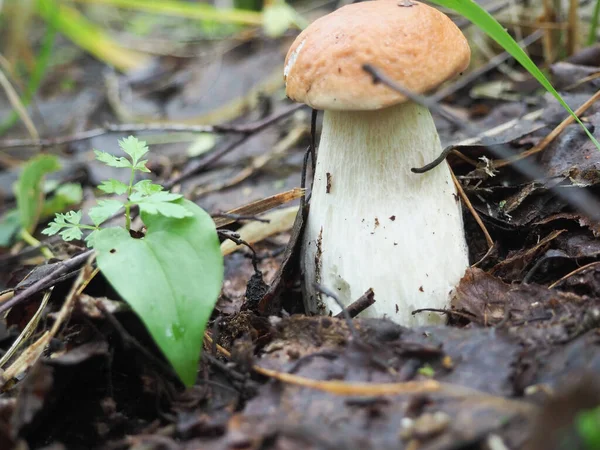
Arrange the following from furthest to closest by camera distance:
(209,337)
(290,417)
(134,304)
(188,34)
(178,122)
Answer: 1. (188,34)
2. (178,122)
3. (209,337)
4. (134,304)
5. (290,417)

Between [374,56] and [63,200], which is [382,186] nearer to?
[374,56]

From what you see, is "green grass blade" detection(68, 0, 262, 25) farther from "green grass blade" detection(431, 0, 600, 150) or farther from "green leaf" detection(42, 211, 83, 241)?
"green leaf" detection(42, 211, 83, 241)

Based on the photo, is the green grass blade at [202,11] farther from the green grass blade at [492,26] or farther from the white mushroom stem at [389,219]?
the green grass blade at [492,26]

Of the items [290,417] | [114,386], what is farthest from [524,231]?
[114,386]

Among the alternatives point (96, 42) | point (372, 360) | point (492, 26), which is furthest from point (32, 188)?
point (96, 42)

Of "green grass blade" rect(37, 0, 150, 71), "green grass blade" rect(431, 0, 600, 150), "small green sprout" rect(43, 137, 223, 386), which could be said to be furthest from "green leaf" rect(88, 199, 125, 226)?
"green grass blade" rect(37, 0, 150, 71)

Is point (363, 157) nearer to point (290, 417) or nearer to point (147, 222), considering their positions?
point (147, 222)
